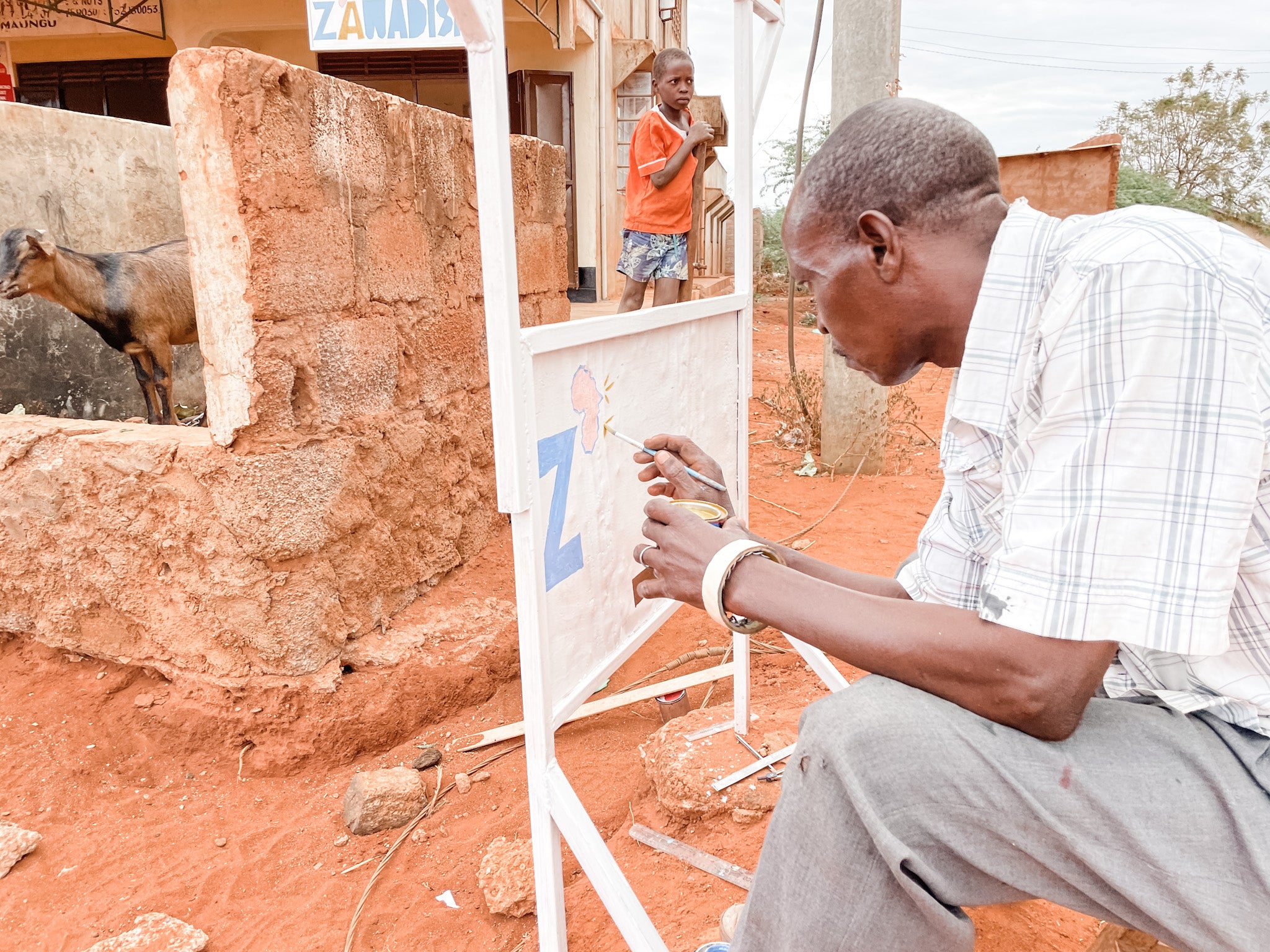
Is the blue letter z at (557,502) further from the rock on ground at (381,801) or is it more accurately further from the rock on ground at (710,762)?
the rock on ground at (381,801)

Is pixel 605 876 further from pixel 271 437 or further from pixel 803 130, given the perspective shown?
pixel 803 130

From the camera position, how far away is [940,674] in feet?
3.52

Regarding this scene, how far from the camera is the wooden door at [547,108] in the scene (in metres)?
9.56

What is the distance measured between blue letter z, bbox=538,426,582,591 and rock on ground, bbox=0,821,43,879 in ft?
6.05

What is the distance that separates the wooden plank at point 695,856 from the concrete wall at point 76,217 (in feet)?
11.5

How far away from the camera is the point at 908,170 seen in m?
1.16

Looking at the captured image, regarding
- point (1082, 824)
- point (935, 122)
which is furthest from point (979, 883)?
point (935, 122)

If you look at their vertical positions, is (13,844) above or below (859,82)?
below

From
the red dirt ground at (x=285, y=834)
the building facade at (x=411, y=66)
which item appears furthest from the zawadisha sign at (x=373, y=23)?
the red dirt ground at (x=285, y=834)

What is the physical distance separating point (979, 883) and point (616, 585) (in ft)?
2.98

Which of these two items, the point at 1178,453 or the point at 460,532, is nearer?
the point at 1178,453

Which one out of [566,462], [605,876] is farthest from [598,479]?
[605,876]

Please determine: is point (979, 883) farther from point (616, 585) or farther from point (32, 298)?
point (32, 298)

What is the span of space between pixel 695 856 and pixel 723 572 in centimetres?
123
